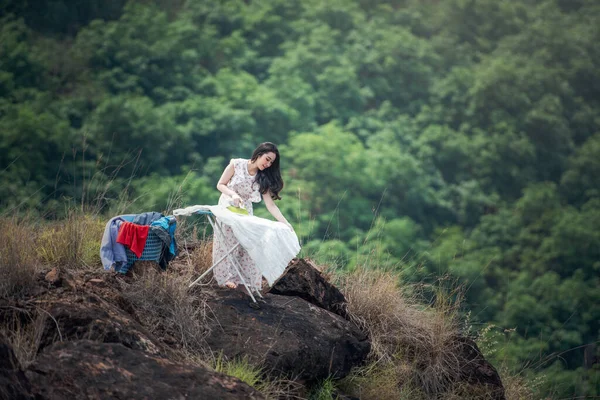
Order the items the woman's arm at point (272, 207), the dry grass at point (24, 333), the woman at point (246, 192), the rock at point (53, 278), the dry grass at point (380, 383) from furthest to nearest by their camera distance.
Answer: the dry grass at point (380, 383) < the woman's arm at point (272, 207) < the woman at point (246, 192) < the rock at point (53, 278) < the dry grass at point (24, 333)

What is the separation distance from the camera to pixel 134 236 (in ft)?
18.7

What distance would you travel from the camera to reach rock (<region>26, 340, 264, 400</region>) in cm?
432

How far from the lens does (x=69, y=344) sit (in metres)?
4.47

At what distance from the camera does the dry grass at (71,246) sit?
251 inches

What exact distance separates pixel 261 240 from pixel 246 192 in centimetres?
82

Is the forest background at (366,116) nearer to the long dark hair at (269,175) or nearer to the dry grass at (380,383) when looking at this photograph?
the dry grass at (380,383)

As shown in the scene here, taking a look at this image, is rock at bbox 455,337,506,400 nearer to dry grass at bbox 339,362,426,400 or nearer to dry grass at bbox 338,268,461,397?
dry grass at bbox 338,268,461,397

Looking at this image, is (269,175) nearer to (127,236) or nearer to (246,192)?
(246,192)

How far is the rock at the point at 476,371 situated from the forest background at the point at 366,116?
1348cm

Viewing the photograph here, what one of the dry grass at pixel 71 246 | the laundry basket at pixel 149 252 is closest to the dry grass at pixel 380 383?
the laundry basket at pixel 149 252

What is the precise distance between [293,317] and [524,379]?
3191 mm

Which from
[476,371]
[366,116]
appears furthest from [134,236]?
[366,116]

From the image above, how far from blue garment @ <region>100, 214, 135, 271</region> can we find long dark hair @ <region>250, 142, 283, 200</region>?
1.19 metres

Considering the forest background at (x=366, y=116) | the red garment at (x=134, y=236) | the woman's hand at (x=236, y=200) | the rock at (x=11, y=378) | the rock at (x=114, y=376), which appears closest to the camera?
the rock at (x=11, y=378)
